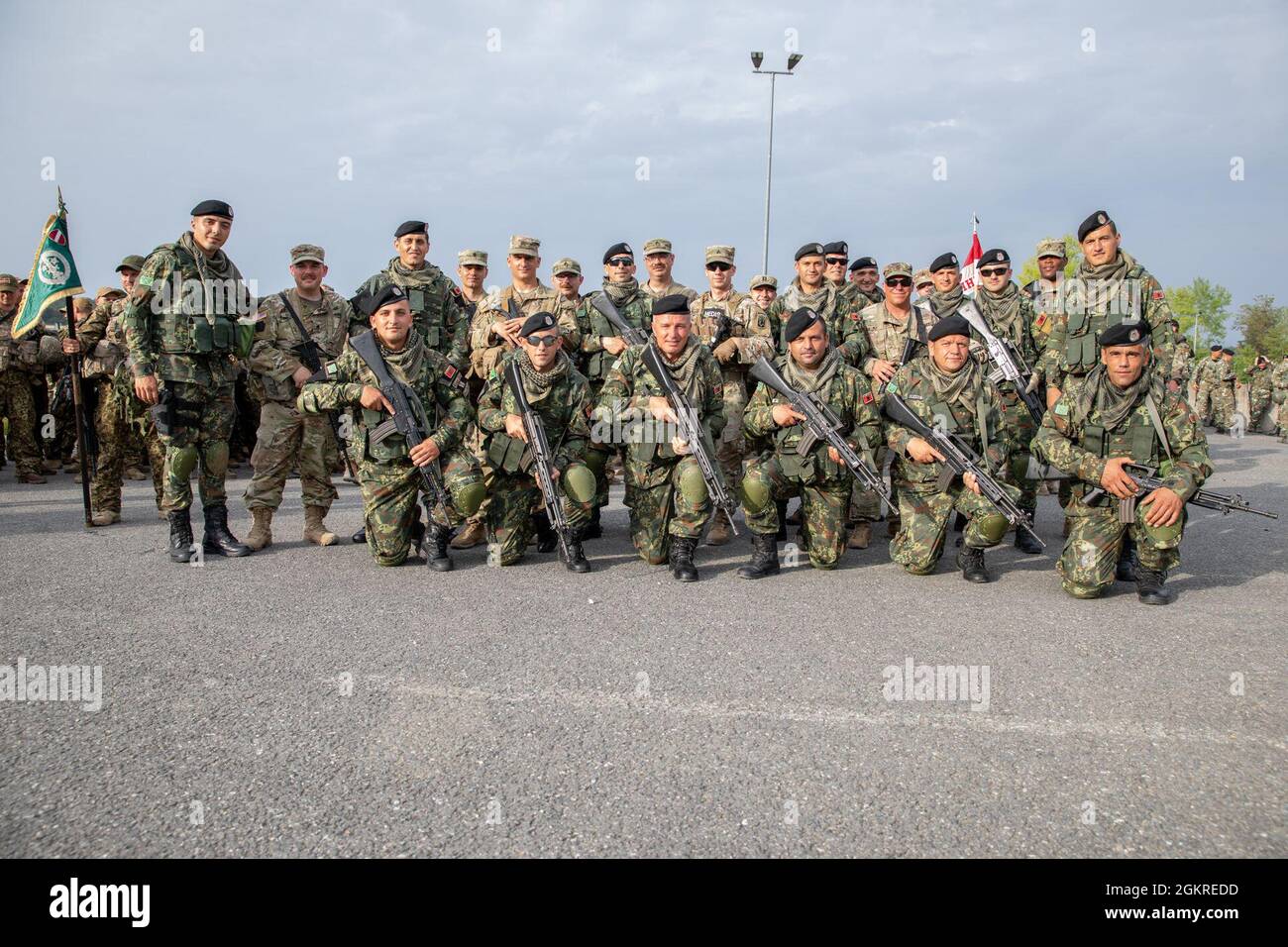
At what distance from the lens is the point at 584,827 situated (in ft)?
7.75

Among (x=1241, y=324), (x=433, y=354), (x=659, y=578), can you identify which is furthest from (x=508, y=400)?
(x=1241, y=324)

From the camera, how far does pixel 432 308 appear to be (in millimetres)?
6723

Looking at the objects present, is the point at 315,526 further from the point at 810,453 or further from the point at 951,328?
the point at 951,328

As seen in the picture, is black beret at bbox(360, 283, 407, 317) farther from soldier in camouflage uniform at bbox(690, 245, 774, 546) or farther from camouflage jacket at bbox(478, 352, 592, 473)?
soldier in camouflage uniform at bbox(690, 245, 774, 546)

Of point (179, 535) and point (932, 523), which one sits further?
point (179, 535)

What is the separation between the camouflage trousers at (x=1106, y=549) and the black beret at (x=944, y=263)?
331 centimetres

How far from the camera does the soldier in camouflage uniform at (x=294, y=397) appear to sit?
625 centimetres

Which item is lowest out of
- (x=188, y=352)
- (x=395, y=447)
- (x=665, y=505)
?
(x=665, y=505)

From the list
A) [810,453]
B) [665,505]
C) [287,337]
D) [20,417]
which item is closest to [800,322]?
[810,453]

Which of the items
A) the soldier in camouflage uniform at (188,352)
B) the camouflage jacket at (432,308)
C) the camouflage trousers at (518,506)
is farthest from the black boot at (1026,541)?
the soldier in camouflage uniform at (188,352)

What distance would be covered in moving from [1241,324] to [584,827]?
210 ft

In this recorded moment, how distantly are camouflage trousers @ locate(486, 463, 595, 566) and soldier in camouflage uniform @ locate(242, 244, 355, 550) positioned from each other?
1.49 m

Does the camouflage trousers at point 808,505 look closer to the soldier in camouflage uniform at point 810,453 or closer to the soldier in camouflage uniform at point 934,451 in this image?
the soldier in camouflage uniform at point 810,453

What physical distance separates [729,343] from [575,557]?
Answer: 8.63 feet
